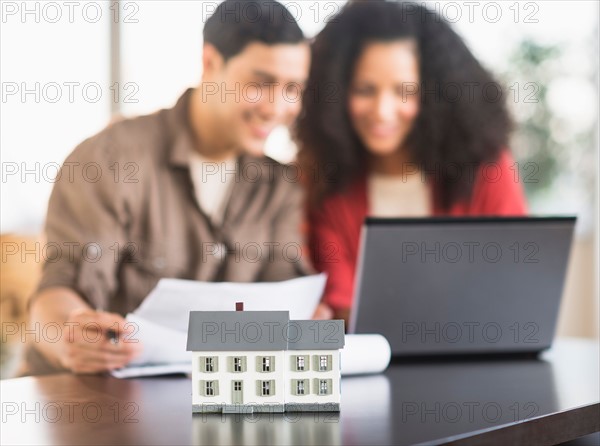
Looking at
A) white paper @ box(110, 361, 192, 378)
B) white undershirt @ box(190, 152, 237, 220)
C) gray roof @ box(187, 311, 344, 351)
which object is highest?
white undershirt @ box(190, 152, 237, 220)

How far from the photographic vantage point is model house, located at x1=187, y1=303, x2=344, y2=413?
3.81 ft

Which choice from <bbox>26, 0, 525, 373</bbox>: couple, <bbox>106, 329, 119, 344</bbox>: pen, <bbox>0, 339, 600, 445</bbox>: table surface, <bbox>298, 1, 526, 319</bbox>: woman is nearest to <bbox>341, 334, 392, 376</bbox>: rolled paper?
<bbox>0, 339, 600, 445</bbox>: table surface

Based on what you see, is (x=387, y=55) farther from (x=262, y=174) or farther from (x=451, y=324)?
(x=451, y=324)

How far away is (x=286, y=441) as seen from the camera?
1.00m

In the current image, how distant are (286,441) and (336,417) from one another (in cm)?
16

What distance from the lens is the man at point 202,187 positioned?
2.72 m

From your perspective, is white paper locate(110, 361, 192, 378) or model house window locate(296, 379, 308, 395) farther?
white paper locate(110, 361, 192, 378)

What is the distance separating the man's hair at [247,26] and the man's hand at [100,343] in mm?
1567

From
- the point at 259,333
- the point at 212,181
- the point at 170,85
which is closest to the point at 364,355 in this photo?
the point at 259,333

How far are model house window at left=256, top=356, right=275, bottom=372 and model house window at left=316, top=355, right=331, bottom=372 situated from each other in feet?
0.21

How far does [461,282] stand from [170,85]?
2109mm

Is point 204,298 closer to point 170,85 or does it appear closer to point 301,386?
point 301,386

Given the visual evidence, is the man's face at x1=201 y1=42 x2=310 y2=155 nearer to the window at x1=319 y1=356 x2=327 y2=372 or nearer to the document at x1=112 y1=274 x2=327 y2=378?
the document at x1=112 y1=274 x2=327 y2=378

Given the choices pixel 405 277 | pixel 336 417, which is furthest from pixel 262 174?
pixel 336 417
